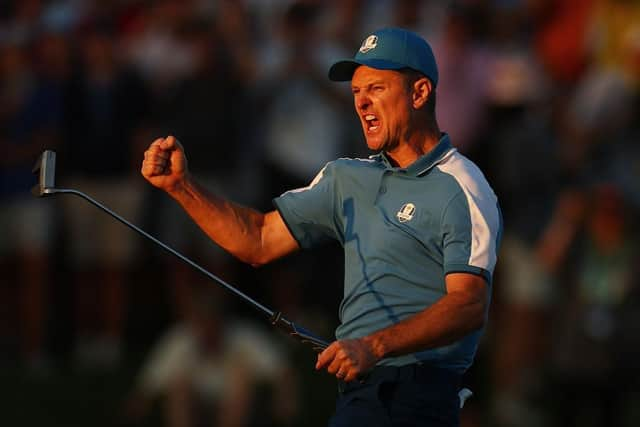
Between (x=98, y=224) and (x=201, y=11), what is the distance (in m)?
1.75

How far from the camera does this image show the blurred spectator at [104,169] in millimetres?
11453

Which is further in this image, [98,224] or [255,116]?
[98,224]

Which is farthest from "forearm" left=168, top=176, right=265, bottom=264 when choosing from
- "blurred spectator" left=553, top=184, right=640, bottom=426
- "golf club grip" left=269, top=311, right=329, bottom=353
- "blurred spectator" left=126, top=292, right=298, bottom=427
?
"blurred spectator" left=126, top=292, right=298, bottom=427

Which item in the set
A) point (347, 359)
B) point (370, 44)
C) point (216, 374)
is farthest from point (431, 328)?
point (216, 374)

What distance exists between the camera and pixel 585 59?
11.4 m

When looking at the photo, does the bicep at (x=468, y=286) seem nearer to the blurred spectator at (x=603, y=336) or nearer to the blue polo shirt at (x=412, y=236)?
the blue polo shirt at (x=412, y=236)

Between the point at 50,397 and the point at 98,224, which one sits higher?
→ the point at 98,224

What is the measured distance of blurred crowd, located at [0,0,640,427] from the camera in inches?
400

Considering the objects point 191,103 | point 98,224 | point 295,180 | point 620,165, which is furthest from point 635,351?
point 98,224

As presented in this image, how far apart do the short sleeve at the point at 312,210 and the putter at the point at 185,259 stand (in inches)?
12.7

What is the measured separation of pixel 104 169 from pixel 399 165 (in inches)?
243

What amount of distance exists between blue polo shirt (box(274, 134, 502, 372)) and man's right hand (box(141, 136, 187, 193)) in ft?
1.88

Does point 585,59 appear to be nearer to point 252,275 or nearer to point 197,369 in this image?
point 252,275

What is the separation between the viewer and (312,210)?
578cm
